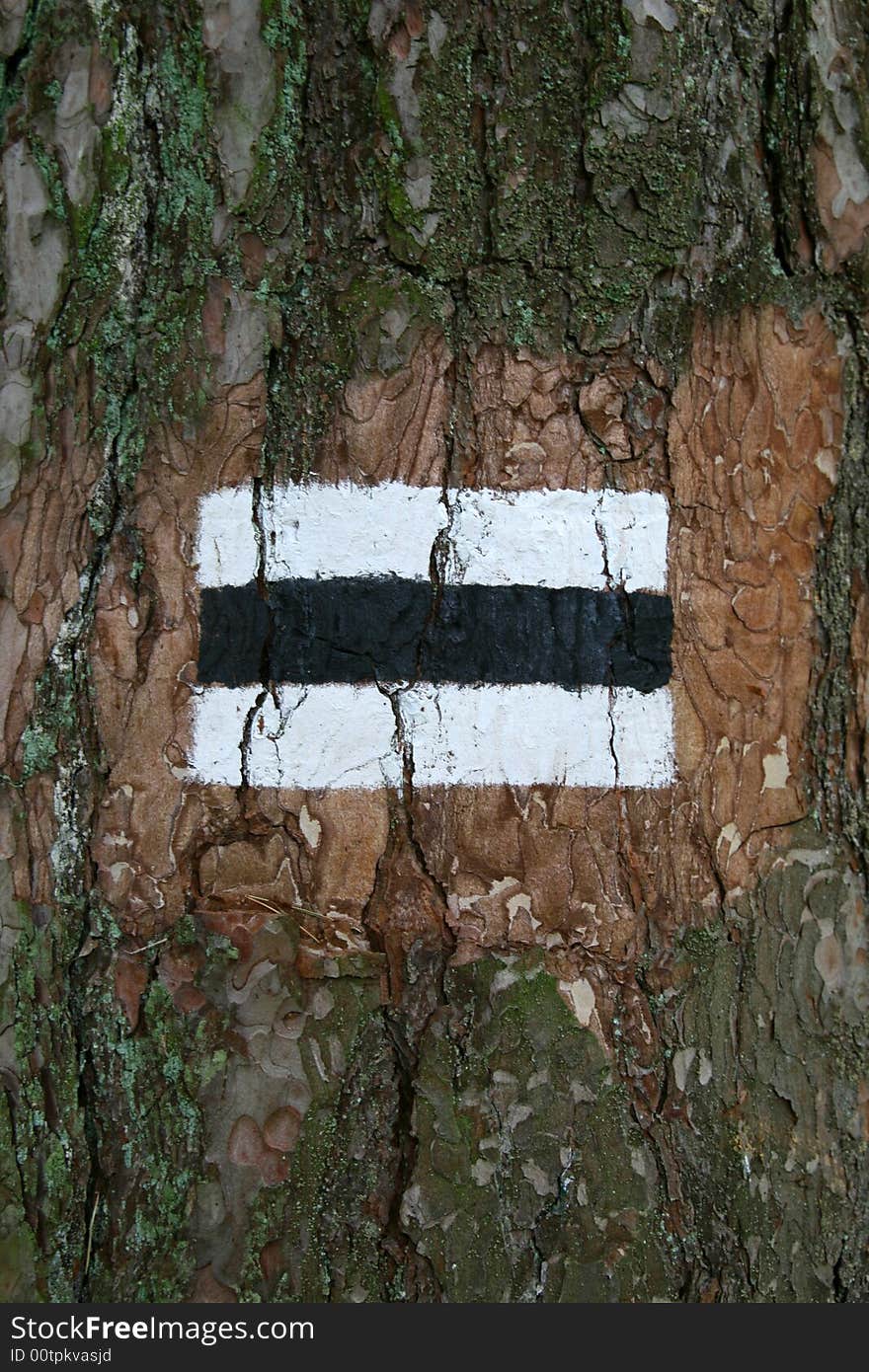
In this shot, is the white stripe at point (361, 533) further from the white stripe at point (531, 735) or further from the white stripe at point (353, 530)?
the white stripe at point (531, 735)

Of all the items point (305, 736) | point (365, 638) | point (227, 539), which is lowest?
point (305, 736)

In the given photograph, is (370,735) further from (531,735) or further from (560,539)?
(560,539)

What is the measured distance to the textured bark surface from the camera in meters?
1.23

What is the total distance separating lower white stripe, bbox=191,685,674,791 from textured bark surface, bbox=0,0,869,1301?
1.0 inches

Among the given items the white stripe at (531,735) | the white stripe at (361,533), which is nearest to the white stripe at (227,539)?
the white stripe at (361,533)

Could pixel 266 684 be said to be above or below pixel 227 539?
below

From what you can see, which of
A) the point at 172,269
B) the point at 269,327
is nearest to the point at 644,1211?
the point at 269,327

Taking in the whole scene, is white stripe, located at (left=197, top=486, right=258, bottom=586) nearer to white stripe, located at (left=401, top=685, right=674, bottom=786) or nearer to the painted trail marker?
the painted trail marker

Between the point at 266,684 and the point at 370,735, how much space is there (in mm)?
127

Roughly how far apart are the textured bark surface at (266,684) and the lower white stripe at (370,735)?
3 centimetres

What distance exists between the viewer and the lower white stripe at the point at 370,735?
1.24 m

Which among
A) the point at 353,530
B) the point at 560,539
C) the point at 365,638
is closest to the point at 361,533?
the point at 353,530

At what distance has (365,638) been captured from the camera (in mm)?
1242

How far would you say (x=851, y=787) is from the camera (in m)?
1.39
